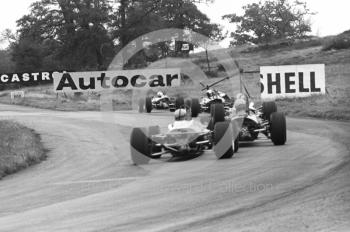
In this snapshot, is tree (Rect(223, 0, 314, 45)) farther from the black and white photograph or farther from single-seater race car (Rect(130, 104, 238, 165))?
single-seater race car (Rect(130, 104, 238, 165))

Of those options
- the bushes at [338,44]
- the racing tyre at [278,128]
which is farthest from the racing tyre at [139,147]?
the bushes at [338,44]

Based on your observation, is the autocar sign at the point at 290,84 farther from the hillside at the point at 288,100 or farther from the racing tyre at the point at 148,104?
the racing tyre at the point at 148,104

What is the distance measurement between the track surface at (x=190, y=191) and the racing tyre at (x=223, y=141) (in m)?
0.33

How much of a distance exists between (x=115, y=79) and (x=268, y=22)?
63.6m

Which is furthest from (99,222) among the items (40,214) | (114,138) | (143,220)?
(114,138)

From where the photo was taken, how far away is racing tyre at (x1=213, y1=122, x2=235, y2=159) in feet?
47.6

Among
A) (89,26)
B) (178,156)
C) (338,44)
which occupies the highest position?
(89,26)

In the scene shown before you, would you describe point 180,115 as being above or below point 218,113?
above

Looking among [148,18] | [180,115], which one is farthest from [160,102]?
[148,18]

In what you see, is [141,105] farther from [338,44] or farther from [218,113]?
[338,44]

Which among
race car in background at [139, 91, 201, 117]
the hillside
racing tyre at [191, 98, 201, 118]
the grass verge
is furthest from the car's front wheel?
race car in background at [139, 91, 201, 117]

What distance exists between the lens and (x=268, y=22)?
318 ft

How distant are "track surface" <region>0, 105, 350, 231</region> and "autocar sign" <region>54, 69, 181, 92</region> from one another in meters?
18.1

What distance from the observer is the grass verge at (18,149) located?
15647 millimetres
